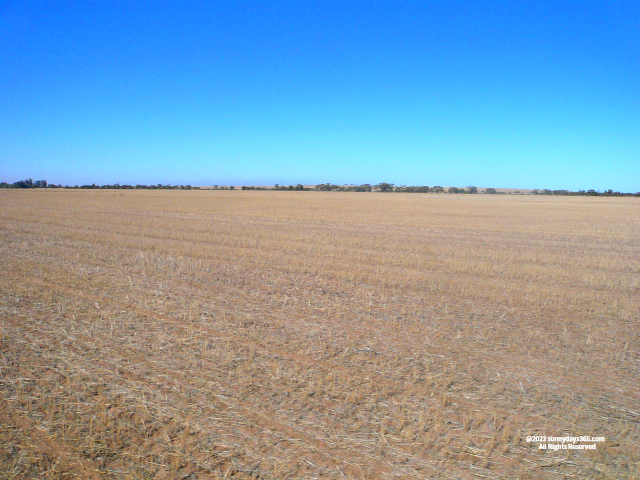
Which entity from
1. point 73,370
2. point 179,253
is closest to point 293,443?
point 73,370

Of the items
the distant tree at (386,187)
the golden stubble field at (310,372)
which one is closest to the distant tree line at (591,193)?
the distant tree at (386,187)

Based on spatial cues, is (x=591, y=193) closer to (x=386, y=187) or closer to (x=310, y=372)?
(x=386, y=187)

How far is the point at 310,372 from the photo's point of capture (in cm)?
504

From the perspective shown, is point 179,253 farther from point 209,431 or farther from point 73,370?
point 209,431

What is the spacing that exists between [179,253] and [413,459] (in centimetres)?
1139

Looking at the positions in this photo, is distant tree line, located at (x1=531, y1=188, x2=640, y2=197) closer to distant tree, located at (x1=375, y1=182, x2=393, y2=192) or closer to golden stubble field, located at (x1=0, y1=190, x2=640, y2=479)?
distant tree, located at (x1=375, y1=182, x2=393, y2=192)

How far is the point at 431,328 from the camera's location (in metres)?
6.76

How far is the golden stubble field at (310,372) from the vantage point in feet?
11.6

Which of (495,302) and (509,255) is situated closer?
(495,302)

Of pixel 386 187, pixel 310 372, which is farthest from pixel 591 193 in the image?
pixel 310 372

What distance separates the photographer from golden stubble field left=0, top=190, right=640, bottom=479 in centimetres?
354

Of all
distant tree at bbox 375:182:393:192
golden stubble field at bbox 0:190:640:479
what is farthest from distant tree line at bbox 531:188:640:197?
golden stubble field at bbox 0:190:640:479

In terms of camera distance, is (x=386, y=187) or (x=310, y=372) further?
(x=386, y=187)

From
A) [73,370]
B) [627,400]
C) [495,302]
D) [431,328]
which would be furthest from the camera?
[495,302]
